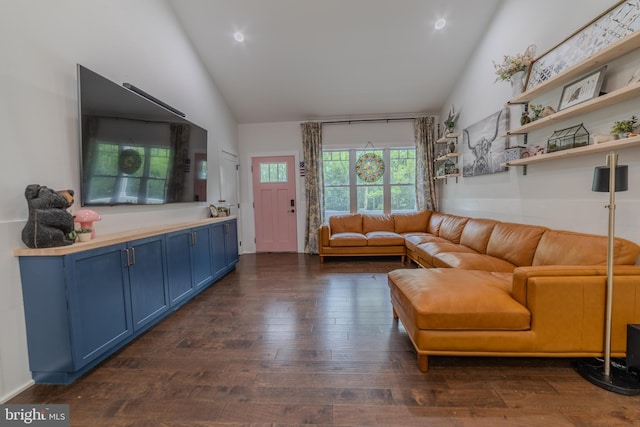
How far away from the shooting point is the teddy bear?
158 cm

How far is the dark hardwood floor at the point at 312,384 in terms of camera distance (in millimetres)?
1353

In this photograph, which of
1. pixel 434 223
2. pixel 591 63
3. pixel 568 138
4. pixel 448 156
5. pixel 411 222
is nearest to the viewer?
pixel 591 63

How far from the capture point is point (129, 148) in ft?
7.75

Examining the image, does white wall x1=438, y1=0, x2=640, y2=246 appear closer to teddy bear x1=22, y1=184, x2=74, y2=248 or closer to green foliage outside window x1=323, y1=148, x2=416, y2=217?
green foliage outside window x1=323, y1=148, x2=416, y2=217

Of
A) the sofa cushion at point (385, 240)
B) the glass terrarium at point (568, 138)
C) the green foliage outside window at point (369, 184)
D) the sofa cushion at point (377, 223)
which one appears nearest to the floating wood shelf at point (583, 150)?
the glass terrarium at point (568, 138)

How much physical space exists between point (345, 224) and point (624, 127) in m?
3.67

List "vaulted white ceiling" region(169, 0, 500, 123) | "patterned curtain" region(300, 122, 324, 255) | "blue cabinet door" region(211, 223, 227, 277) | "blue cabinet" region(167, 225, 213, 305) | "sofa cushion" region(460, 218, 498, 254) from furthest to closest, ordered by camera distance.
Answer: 1. "patterned curtain" region(300, 122, 324, 255)
2. "blue cabinet door" region(211, 223, 227, 277)
3. "vaulted white ceiling" region(169, 0, 500, 123)
4. "sofa cushion" region(460, 218, 498, 254)
5. "blue cabinet" region(167, 225, 213, 305)

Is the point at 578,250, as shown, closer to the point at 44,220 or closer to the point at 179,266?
the point at 179,266

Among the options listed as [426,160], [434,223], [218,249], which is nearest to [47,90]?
[218,249]

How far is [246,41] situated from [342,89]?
5.56 feet

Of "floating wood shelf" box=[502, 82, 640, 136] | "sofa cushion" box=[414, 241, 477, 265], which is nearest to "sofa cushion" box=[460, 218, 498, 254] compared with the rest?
"sofa cushion" box=[414, 241, 477, 265]

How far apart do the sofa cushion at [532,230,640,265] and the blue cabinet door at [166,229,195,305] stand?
3.41 meters

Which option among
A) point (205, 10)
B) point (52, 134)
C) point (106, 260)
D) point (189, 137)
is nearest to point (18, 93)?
point (52, 134)

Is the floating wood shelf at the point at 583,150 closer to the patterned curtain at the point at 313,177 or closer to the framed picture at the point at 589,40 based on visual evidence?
the framed picture at the point at 589,40
